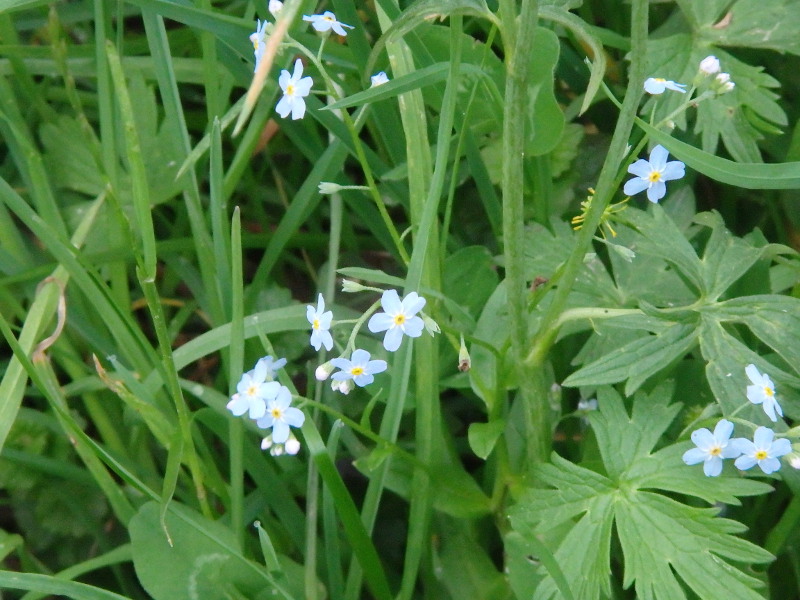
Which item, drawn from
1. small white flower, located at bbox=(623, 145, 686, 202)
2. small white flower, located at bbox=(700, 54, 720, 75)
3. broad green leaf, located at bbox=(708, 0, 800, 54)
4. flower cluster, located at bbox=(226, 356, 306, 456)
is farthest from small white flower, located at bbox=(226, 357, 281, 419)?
broad green leaf, located at bbox=(708, 0, 800, 54)

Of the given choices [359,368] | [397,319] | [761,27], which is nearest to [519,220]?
[397,319]

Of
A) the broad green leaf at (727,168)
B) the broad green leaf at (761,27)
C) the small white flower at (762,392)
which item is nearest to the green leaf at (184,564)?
the small white flower at (762,392)

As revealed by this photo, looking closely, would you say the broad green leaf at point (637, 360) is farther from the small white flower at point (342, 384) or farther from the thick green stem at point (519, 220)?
the small white flower at point (342, 384)

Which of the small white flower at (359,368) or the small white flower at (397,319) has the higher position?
the small white flower at (397,319)

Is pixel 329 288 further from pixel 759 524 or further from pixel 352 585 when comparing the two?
pixel 759 524

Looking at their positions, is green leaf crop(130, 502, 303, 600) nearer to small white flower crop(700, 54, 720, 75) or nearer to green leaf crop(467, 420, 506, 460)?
green leaf crop(467, 420, 506, 460)

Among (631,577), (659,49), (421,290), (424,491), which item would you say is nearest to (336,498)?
(424,491)

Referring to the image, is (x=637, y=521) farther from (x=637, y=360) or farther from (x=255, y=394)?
(x=255, y=394)
